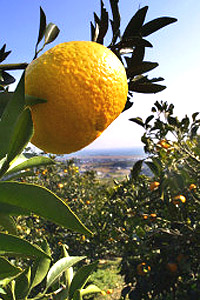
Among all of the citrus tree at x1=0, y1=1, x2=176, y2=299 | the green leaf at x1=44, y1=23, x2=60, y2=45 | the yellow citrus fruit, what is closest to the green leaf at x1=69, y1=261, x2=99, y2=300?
the citrus tree at x1=0, y1=1, x2=176, y2=299

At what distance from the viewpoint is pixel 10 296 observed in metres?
0.69

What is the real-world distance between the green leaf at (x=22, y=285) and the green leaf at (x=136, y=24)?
71 cm

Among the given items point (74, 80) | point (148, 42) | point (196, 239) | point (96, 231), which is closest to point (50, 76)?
point (74, 80)

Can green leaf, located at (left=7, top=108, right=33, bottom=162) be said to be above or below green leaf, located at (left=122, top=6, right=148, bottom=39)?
below

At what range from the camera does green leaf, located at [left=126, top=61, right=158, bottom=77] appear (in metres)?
0.56

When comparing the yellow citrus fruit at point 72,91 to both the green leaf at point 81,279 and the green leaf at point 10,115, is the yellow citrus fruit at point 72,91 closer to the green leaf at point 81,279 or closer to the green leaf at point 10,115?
the green leaf at point 10,115

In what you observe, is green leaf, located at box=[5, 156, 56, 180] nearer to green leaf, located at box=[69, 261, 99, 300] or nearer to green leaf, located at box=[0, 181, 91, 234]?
green leaf, located at box=[0, 181, 91, 234]

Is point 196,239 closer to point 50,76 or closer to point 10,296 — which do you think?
point 10,296

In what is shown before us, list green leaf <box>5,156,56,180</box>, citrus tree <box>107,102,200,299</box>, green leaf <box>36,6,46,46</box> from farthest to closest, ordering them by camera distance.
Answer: citrus tree <box>107,102,200,299</box> < green leaf <box>36,6,46,46</box> < green leaf <box>5,156,56,180</box>

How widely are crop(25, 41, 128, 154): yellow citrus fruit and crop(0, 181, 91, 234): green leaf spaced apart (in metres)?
0.23

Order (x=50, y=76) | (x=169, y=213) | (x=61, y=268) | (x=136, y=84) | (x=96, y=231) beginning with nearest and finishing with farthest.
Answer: (x=50, y=76), (x=136, y=84), (x=61, y=268), (x=169, y=213), (x=96, y=231)

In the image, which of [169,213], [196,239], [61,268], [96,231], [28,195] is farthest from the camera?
[96,231]

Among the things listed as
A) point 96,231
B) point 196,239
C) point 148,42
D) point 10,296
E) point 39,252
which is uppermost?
point 148,42

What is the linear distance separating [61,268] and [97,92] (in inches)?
22.4
